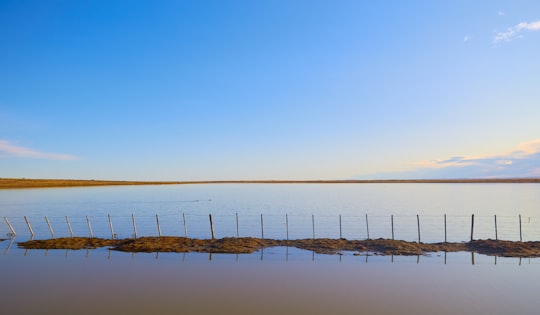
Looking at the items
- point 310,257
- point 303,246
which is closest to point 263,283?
point 310,257

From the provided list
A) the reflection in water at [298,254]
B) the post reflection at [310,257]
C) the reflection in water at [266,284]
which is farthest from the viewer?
the reflection in water at [298,254]

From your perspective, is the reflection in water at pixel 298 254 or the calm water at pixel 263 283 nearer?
the calm water at pixel 263 283

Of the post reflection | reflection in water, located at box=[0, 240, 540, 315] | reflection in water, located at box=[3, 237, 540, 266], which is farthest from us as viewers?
reflection in water, located at box=[3, 237, 540, 266]

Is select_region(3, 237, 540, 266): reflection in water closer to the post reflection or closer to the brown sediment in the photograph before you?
the post reflection

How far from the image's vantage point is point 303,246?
85.4 ft

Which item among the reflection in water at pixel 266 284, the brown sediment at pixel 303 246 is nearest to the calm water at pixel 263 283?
the reflection in water at pixel 266 284

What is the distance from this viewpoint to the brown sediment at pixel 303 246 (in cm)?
2419

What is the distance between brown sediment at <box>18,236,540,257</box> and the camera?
24188 millimetres

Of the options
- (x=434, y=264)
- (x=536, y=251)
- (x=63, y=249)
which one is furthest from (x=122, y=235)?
(x=536, y=251)

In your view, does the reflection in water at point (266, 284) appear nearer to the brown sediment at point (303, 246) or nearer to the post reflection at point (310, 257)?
the post reflection at point (310, 257)

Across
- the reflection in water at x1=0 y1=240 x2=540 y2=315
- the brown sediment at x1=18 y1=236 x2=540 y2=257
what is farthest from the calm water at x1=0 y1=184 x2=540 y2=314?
the brown sediment at x1=18 y1=236 x2=540 y2=257

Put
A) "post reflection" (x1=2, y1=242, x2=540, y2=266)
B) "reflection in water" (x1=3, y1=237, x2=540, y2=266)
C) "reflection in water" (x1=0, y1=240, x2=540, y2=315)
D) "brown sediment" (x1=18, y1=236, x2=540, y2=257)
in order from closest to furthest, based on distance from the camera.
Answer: "reflection in water" (x1=0, y1=240, x2=540, y2=315) < "post reflection" (x1=2, y1=242, x2=540, y2=266) < "reflection in water" (x1=3, y1=237, x2=540, y2=266) < "brown sediment" (x1=18, y1=236, x2=540, y2=257)

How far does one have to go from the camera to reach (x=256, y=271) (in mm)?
19484

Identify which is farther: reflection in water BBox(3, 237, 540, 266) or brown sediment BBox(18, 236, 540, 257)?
brown sediment BBox(18, 236, 540, 257)
